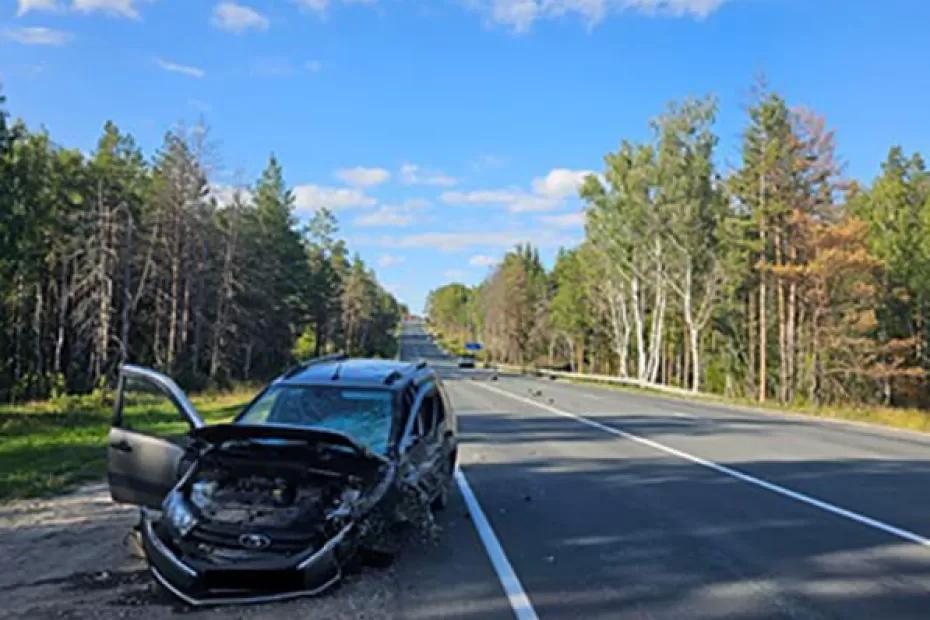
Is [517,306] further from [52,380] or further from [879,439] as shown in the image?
[879,439]

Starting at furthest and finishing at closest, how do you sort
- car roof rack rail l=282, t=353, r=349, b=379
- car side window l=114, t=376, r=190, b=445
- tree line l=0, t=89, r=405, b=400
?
tree line l=0, t=89, r=405, b=400 < car roof rack rail l=282, t=353, r=349, b=379 < car side window l=114, t=376, r=190, b=445

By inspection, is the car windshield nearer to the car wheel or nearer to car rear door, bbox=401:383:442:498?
car rear door, bbox=401:383:442:498

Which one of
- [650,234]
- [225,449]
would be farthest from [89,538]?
[650,234]

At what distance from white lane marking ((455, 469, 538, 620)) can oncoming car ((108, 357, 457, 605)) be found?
2.58 feet

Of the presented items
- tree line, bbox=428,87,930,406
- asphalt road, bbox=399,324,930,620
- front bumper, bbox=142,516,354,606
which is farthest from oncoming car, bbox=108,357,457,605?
tree line, bbox=428,87,930,406

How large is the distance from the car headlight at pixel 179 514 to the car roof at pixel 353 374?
2236 mm

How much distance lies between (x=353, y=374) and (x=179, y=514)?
2723 mm

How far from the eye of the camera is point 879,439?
17.8m

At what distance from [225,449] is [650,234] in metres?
49.3

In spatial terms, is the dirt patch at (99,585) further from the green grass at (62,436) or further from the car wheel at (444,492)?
the car wheel at (444,492)

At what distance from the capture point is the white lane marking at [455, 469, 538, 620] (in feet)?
18.4

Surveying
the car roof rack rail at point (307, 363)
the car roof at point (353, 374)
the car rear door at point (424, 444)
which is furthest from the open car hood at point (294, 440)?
the car roof rack rail at point (307, 363)

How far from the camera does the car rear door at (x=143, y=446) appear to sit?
6652mm

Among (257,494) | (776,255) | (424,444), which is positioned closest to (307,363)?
(424,444)
